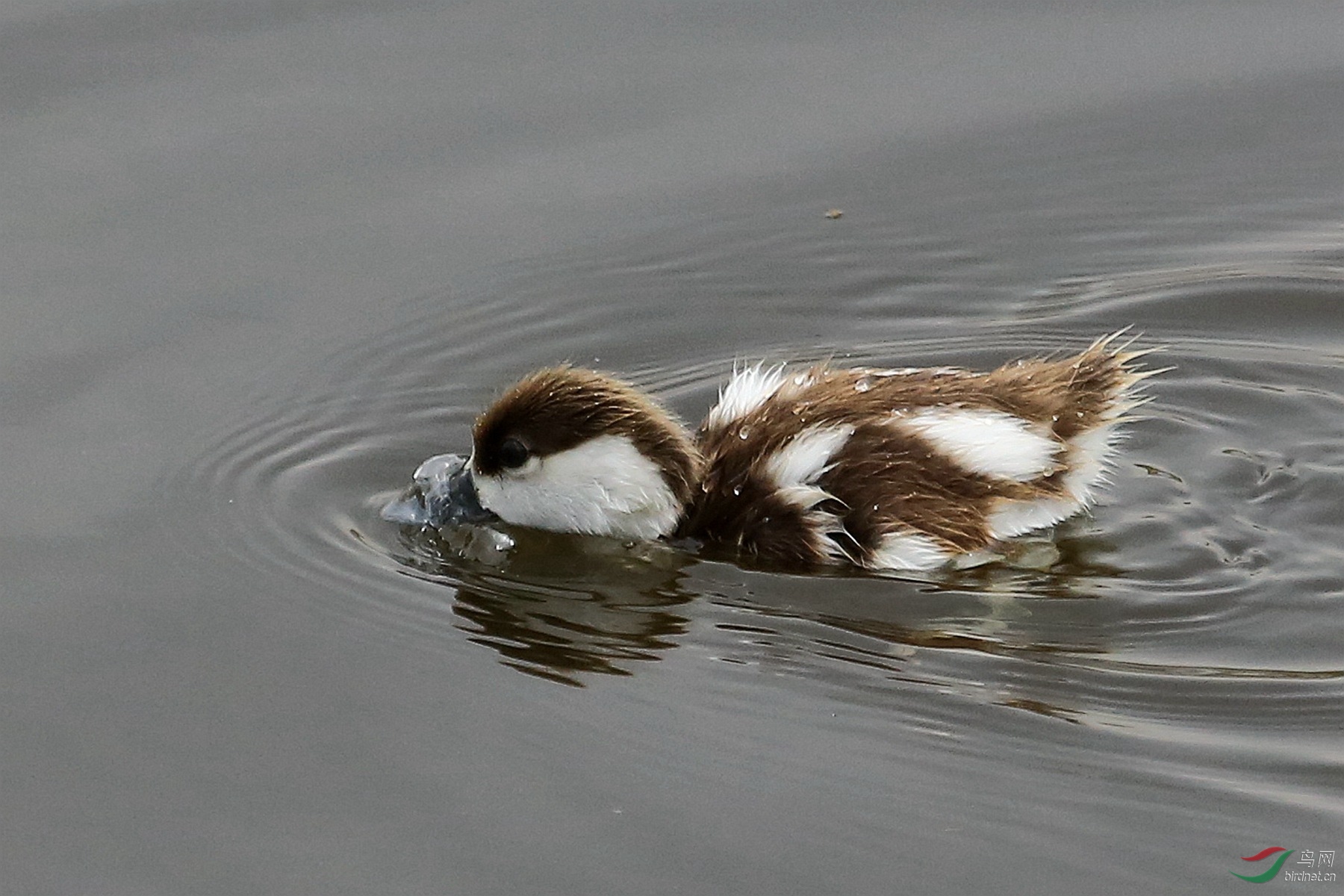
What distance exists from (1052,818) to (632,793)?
815 millimetres

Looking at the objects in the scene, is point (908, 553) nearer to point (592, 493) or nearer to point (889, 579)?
point (889, 579)

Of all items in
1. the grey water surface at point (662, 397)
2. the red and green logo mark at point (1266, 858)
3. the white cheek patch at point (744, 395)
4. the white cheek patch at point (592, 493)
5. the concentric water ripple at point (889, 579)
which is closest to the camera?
the red and green logo mark at point (1266, 858)

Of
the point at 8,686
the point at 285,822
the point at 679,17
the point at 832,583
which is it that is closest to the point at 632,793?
the point at 285,822

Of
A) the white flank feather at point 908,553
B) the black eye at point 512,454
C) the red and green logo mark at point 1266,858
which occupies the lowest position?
the red and green logo mark at point 1266,858

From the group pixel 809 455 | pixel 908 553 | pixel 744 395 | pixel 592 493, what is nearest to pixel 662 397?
pixel 744 395

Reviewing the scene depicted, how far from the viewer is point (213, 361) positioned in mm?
5949

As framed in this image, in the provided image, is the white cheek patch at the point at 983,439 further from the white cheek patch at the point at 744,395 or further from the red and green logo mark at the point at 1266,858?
the red and green logo mark at the point at 1266,858

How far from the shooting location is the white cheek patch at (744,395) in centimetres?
530

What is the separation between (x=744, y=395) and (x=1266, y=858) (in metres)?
2.01

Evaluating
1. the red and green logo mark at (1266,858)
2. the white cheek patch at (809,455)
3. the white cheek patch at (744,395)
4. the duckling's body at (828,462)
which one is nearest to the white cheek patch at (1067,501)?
the duckling's body at (828,462)

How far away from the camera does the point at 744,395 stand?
5.35 metres

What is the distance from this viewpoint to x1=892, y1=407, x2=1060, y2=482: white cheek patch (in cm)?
498

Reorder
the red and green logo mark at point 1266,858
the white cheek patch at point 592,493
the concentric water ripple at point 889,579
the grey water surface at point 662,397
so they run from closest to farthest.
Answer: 1. the red and green logo mark at point 1266,858
2. the grey water surface at point 662,397
3. the concentric water ripple at point 889,579
4. the white cheek patch at point 592,493

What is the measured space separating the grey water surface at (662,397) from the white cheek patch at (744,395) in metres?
0.44
